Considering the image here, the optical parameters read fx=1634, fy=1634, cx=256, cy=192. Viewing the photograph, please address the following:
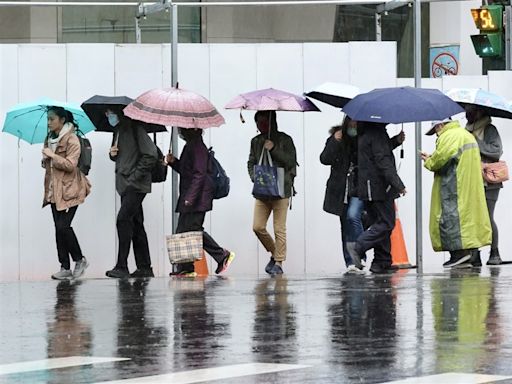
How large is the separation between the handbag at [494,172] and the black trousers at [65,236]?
13.5 feet

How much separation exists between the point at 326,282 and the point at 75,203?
9.41ft

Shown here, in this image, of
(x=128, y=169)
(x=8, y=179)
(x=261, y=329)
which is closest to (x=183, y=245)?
(x=128, y=169)

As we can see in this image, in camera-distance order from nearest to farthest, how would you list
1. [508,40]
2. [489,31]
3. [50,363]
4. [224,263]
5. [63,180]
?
[50,363], [63,180], [224,263], [508,40], [489,31]

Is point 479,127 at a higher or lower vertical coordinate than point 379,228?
higher

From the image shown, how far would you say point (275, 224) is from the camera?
16328 millimetres

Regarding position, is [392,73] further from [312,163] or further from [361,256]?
[361,256]

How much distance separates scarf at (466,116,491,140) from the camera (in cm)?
1645

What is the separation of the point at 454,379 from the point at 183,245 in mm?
7909

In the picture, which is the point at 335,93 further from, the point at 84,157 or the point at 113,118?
the point at 84,157

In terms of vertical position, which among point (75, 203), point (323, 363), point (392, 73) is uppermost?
point (392, 73)

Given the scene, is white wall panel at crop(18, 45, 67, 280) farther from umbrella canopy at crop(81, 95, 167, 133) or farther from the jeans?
the jeans

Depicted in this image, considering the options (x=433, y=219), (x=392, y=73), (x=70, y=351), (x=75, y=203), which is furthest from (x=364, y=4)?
(x=70, y=351)

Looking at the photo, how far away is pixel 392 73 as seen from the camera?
1708 cm

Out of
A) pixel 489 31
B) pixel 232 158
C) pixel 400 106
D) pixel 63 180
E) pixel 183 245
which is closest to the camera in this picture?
pixel 400 106
